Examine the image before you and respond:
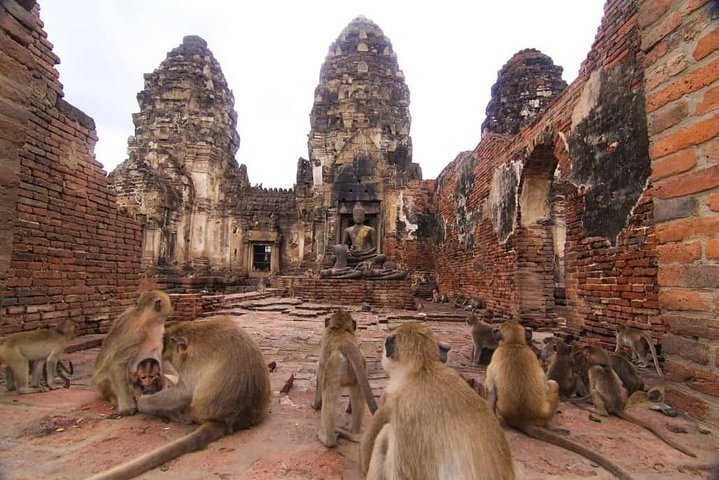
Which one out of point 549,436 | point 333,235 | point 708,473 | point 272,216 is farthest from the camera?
point 272,216

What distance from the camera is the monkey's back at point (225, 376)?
2.20 metres

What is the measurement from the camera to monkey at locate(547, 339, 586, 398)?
126 inches

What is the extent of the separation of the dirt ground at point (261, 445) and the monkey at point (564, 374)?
0.68 feet

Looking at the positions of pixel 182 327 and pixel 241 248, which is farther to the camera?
pixel 241 248

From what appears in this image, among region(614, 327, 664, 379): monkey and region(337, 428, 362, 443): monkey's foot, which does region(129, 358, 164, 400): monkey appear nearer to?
region(337, 428, 362, 443): monkey's foot

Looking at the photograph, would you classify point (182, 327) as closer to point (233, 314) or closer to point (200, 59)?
point (233, 314)

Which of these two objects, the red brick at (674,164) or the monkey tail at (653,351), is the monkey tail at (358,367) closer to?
the red brick at (674,164)

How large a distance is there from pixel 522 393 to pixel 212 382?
73.7 inches

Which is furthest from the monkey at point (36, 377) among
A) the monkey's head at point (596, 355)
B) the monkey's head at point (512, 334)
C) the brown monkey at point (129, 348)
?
the monkey's head at point (596, 355)

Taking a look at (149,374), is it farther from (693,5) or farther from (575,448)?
(693,5)

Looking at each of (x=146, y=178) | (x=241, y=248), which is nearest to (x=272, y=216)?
(x=241, y=248)

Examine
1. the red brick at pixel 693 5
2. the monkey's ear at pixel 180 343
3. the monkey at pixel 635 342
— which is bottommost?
the monkey at pixel 635 342

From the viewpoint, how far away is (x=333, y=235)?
15.7 meters

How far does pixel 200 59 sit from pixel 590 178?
72.2ft
